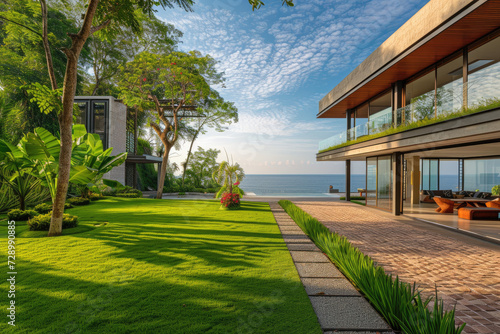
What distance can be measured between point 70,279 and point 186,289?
196 centimetres

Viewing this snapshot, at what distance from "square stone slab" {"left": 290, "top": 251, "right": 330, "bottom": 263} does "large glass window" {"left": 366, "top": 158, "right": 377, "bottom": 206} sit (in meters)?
11.0

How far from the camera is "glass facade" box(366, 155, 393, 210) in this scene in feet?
42.0

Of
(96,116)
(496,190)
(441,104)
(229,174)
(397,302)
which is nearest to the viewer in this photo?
(397,302)

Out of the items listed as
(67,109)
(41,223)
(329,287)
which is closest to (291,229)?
(329,287)

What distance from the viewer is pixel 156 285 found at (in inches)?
142

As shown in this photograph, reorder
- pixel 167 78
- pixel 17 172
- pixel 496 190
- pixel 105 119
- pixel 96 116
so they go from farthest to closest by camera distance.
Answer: pixel 96 116 → pixel 105 119 → pixel 496 190 → pixel 167 78 → pixel 17 172

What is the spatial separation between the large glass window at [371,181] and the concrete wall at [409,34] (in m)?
4.91

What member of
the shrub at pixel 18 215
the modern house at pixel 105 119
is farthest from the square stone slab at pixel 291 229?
the modern house at pixel 105 119

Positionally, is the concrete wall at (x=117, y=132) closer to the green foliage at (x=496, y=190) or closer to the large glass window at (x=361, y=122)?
the large glass window at (x=361, y=122)

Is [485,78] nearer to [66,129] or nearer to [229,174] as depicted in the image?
[229,174]

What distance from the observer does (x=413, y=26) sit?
9102 millimetres

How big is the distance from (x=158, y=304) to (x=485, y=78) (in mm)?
10171

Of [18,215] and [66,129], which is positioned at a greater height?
[66,129]

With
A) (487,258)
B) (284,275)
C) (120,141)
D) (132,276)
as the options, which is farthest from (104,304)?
(120,141)
